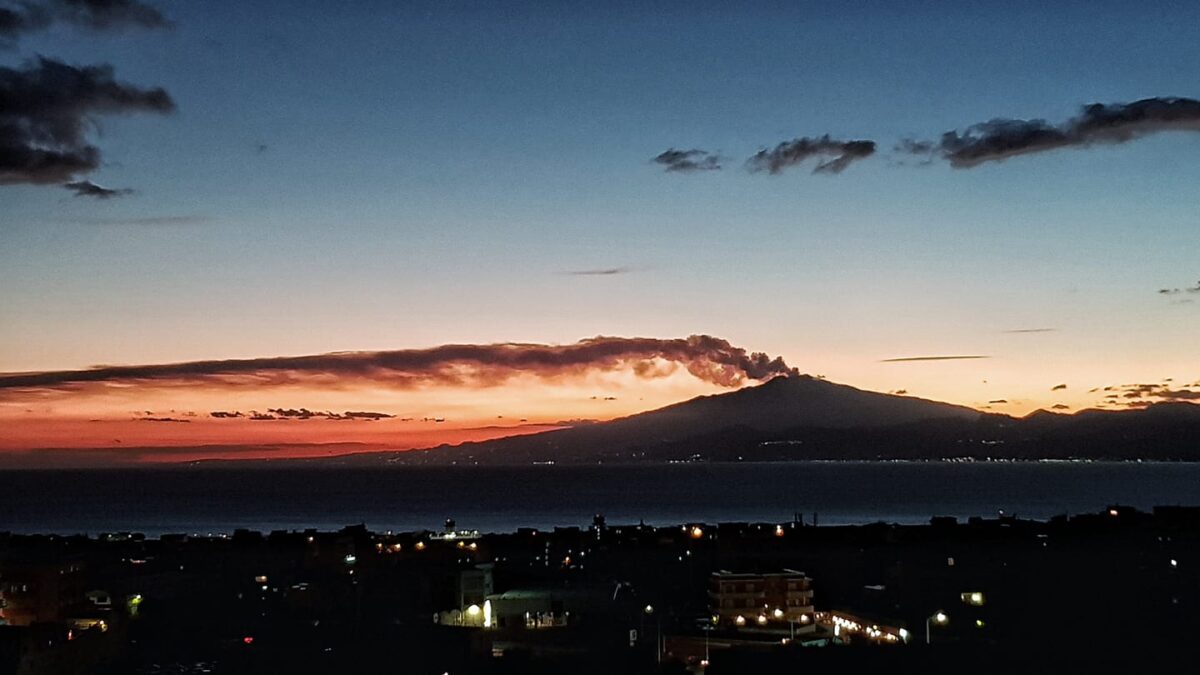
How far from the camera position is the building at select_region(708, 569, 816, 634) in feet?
78.4

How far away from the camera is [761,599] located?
24.5 metres

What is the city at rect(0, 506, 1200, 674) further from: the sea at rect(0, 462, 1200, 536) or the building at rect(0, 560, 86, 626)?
the sea at rect(0, 462, 1200, 536)

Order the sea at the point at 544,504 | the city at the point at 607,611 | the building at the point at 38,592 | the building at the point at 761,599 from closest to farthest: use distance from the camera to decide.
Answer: the city at the point at 607,611 → the building at the point at 761,599 → the building at the point at 38,592 → the sea at the point at 544,504

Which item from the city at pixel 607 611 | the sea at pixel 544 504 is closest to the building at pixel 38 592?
the city at pixel 607 611

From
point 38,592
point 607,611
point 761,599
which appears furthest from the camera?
point 38,592

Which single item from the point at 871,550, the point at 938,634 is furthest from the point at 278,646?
the point at 871,550

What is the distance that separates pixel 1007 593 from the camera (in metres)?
31.0

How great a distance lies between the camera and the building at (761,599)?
23.9 meters

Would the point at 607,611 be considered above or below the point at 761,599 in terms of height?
below

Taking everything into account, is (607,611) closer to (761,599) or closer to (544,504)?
(761,599)

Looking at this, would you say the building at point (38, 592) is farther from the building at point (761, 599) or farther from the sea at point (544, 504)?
the sea at point (544, 504)

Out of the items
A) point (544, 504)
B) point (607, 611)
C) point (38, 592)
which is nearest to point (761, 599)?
point (607, 611)

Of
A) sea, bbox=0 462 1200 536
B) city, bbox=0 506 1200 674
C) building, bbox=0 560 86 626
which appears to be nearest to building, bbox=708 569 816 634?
city, bbox=0 506 1200 674

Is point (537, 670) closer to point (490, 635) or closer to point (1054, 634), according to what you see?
point (490, 635)
